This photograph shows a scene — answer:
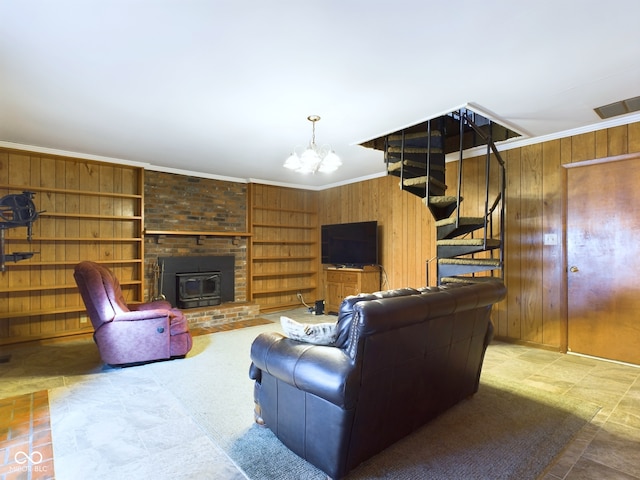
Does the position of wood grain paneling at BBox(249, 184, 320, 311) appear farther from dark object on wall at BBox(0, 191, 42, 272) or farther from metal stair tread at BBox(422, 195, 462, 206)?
metal stair tread at BBox(422, 195, 462, 206)

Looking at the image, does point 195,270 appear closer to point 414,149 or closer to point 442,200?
point 414,149

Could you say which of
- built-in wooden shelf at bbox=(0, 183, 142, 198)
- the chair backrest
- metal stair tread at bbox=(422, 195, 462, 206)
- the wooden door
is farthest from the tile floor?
built-in wooden shelf at bbox=(0, 183, 142, 198)

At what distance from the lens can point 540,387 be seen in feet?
9.27

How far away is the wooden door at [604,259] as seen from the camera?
11.0ft

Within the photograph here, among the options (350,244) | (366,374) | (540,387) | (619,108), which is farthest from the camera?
(350,244)

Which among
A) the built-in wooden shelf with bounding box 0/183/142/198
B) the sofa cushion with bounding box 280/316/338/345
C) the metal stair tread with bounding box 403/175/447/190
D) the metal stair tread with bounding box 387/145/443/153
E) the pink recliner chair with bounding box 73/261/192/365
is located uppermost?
A: the metal stair tread with bounding box 387/145/443/153

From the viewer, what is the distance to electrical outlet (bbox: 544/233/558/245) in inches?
148

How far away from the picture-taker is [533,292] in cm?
394

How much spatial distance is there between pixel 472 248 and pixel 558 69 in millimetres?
1748

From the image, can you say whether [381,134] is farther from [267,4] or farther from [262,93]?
[267,4]

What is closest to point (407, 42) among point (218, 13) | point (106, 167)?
point (218, 13)

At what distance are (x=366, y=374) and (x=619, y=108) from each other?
10.8ft

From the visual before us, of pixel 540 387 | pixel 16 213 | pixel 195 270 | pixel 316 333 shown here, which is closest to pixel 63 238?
pixel 16 213

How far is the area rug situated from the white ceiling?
2351 mm
